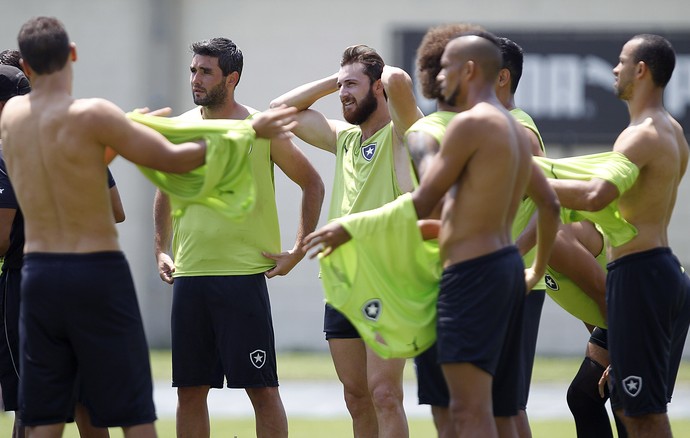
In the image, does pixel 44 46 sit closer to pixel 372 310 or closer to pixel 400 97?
pixel 372 310

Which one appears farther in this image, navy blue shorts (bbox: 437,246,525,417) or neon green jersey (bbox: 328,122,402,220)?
neon green jersey (bbox: 328,122,402,220)

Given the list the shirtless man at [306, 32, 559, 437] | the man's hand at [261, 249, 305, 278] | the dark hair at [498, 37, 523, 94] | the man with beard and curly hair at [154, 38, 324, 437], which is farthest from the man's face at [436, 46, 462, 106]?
A: the man's hand at [261, 249, 305, 278]

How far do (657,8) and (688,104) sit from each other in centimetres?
155

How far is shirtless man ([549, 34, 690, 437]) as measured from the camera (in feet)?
19.3

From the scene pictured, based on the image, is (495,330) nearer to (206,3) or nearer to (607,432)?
(607,432)

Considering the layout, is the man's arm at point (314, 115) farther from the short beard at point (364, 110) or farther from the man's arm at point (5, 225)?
the man's arm at point (5, 225)

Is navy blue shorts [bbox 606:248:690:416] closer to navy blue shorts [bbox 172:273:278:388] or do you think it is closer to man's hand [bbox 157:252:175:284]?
navy blue shorts [bbox 172:273:278:388]

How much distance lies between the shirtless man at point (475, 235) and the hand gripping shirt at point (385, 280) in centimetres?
9

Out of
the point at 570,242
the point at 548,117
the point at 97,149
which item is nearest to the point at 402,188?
the point at 570,242

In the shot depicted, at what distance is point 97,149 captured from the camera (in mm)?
5109

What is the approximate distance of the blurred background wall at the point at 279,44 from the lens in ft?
52.6

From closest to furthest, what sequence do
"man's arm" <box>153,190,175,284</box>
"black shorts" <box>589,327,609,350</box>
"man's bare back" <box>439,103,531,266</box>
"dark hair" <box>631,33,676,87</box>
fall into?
"man's bare back" <box>439,103,531,266</box> → "dark hair" <box>631,33,676,87</box> → "black shorts" <box>589,327,609,350</box> → "man's arm" <box>153,190,175,284</box>

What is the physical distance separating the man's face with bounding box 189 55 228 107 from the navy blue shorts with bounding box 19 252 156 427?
193 cm

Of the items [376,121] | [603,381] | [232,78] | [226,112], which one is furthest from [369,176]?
[603,381]
